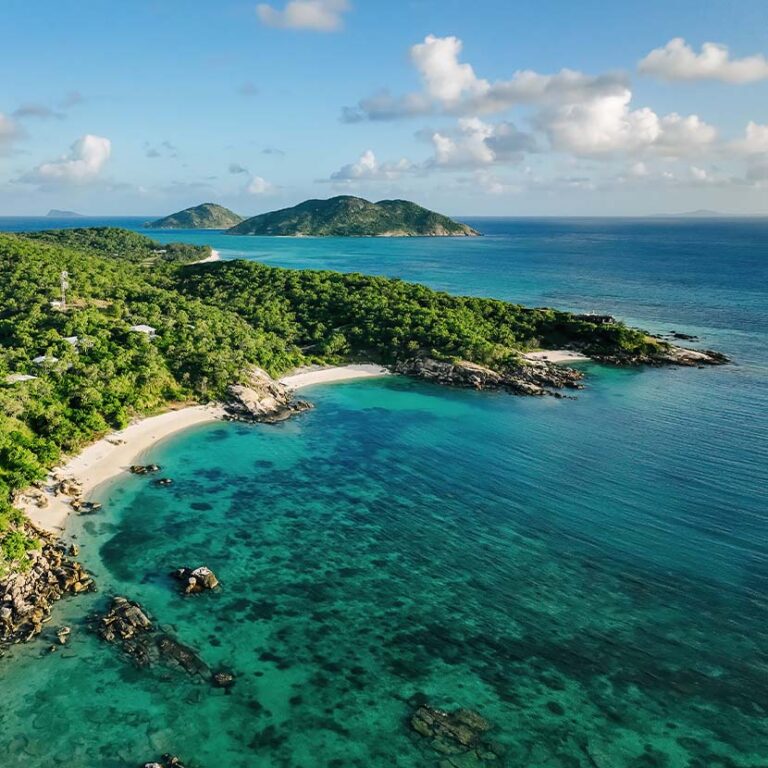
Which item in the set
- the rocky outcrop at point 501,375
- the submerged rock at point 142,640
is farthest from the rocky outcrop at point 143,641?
the rocky outcrop at point 501,375

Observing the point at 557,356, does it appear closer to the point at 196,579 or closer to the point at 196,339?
the point at 196,339

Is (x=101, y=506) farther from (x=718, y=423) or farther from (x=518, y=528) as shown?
(x=718, y=423)

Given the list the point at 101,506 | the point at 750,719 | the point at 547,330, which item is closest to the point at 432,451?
the point at 101,506

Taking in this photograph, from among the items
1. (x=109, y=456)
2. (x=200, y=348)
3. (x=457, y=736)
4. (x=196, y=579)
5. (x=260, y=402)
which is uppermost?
(x=200, y=348)

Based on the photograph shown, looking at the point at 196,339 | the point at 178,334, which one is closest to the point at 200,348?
the point at 196,339

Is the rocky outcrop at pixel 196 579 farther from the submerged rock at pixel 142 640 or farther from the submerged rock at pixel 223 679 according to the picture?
the submerged rock at pixel 223 679

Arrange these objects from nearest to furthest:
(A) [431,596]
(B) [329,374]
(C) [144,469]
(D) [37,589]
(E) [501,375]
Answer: (D) [37,589] → (A) [431,596] → (C) [144,469] → (E) [501,375] → (B) [329,374]

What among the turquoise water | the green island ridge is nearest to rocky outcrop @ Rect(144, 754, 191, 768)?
the turquoise water
